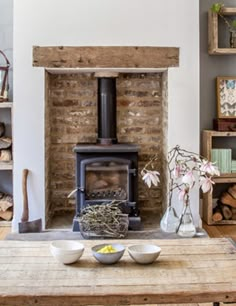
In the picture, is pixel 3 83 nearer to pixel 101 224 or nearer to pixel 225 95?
pixel 225 95

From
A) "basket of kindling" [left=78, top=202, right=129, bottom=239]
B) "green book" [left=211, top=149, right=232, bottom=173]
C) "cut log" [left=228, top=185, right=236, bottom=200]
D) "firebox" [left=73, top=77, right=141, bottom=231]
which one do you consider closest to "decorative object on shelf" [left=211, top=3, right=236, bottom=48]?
"green book" [left=211, top=149, right=232, bottom=173]

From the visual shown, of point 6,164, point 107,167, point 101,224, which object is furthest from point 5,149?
point 101,224

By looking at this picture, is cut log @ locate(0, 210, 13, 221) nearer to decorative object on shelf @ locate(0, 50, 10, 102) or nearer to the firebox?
the firebox

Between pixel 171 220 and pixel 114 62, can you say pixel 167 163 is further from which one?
pixel 171 220

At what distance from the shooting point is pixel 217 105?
4.64m

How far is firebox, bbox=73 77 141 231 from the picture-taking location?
4047 mm

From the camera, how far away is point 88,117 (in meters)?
4.55

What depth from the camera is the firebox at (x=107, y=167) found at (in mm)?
4047

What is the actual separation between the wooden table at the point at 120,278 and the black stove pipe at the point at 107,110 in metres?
2.25

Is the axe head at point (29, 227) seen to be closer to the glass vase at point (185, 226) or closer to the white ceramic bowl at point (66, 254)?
the glass vase at point (185, 226)

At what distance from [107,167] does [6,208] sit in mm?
1119

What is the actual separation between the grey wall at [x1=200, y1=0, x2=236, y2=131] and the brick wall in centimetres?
48

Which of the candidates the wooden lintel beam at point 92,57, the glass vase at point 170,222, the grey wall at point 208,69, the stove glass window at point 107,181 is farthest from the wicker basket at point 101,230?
the grey wall at point 208,69

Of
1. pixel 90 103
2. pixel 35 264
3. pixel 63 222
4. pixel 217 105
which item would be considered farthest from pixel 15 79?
pixel 35 264
